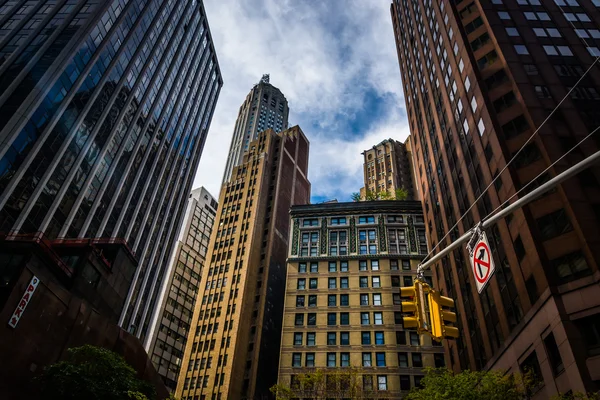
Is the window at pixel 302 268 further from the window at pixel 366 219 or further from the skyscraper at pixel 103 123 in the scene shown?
the skyscraper at pixel 103 123

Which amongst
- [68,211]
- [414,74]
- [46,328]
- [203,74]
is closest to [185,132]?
[203,74]

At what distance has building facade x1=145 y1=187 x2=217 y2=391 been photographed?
91062 mm

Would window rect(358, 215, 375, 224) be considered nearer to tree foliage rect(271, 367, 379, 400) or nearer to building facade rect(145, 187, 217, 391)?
tree foliage rect(271, 367, 379, 400)

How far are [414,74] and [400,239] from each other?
2649 cm

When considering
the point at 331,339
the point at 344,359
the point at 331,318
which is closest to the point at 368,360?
the point at 344,359

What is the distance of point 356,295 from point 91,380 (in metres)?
46.8

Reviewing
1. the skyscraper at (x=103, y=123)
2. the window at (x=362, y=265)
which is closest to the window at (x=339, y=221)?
the window at (x=362, y=265)

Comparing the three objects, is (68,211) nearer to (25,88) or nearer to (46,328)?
(25,88)

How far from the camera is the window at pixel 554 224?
104 feet

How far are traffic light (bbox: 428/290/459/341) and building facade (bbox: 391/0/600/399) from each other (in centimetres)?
1665

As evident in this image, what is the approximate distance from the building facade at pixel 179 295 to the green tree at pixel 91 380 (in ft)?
189

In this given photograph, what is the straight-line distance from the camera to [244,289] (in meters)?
87.8

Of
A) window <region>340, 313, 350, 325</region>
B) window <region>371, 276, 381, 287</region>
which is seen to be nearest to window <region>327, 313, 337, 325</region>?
window <region>340, 313, 350, 325</region>

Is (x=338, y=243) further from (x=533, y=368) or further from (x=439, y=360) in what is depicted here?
(x=533, y=368)
